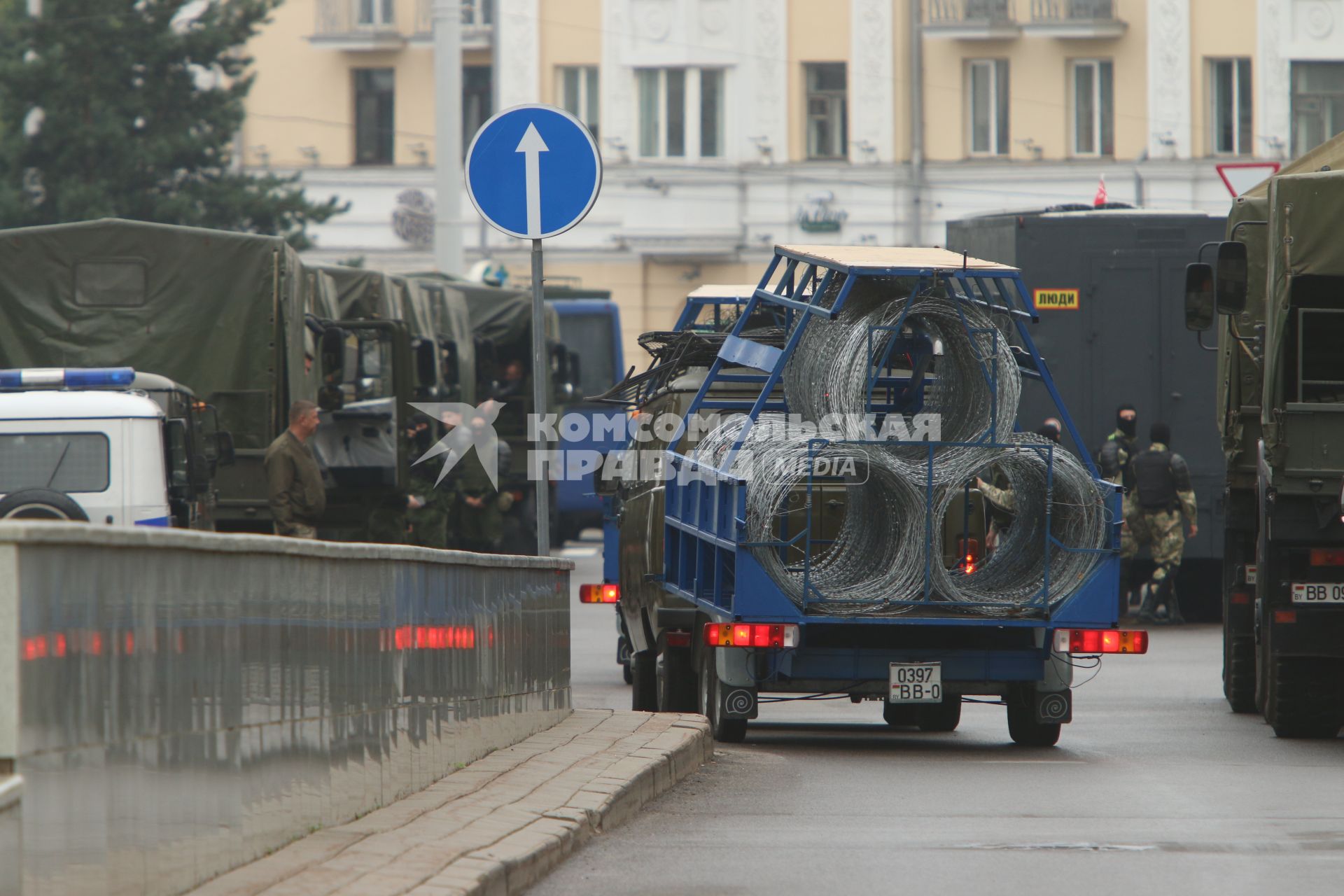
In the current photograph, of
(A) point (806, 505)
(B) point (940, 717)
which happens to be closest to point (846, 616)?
(A) point (806, 505)

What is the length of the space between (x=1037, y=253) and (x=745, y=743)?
37.0ft

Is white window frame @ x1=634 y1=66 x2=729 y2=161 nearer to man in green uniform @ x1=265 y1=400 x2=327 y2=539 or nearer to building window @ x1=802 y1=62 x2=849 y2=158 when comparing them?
building window @ x1=802 y1=62 x2=849 y2=158

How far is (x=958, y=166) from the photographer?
50.7 metres

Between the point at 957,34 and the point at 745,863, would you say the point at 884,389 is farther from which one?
the point at 957,34

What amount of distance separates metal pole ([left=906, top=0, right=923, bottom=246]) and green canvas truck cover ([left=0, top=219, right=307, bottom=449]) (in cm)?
3329

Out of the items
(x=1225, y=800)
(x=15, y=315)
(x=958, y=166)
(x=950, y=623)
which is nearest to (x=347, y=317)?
(x=15, y=315)

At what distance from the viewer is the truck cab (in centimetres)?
1412

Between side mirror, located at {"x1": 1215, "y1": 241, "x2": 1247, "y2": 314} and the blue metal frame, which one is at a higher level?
side mirror, located at {"x1": 1215, "y1": 241, "x2": 1247, "y2": 314}

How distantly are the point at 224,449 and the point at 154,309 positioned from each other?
81.2 inches

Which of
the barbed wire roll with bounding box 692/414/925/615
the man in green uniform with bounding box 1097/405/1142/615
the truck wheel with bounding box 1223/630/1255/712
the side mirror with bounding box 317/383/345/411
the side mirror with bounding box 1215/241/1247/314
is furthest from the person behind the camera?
the man in green uniform with bounding box 1097/405/1142/615

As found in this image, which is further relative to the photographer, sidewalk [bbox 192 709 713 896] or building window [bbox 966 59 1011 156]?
building window [bbox 966 59 1011 156]

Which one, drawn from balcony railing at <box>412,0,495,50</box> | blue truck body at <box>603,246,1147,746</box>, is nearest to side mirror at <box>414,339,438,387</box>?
blue truck body at <box>603,246,1147,746</box>

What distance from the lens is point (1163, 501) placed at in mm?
22188

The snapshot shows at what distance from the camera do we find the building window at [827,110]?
167 feet
